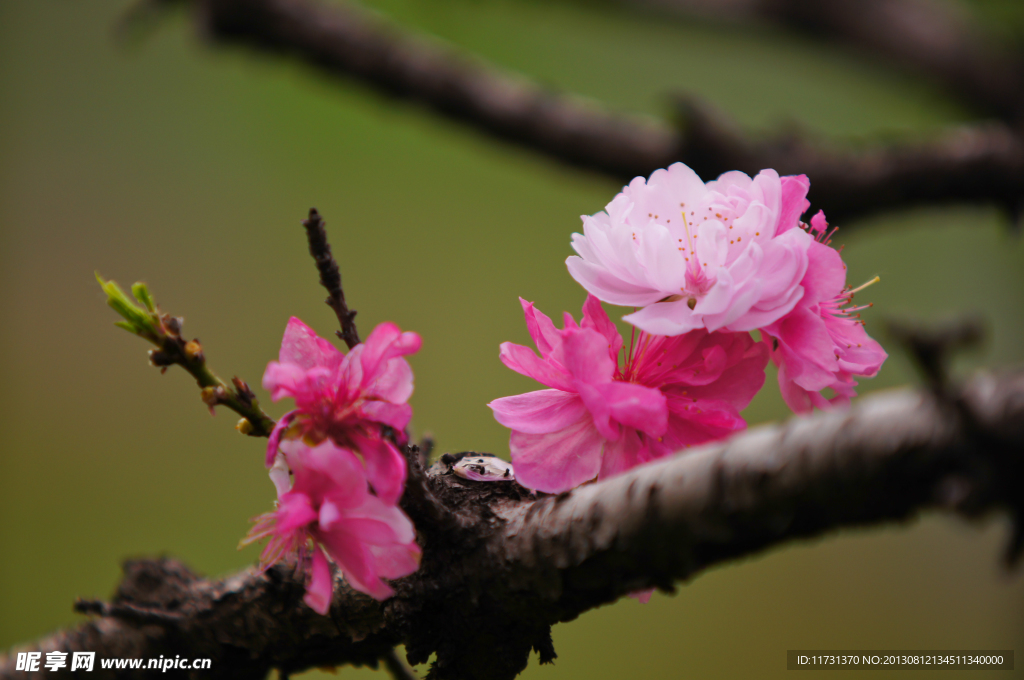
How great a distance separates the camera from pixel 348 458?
0.77 feet

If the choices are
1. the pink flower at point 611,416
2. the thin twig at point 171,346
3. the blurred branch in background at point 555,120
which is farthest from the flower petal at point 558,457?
the blurred branch in background at point 555,120

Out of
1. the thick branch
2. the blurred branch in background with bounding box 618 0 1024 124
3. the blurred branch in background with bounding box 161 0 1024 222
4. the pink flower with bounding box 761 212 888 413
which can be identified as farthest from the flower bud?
the blurred branch in background with bounding box 618 0 1024 124

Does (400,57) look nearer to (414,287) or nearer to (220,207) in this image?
(414,287)

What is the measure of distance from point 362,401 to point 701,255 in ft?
0.53

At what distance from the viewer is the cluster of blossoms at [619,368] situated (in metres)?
0.24

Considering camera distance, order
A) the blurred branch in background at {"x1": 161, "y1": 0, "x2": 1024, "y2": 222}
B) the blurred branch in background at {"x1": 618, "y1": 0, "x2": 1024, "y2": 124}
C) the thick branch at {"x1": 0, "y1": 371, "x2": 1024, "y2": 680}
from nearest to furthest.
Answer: the thick branch at {"x1": 0, "y1": 371, "x2": 1024, "y2": 680}
the blurred branch in background at {"x1": 161, "y1": 0, "x2": 1024, "y2": 222}
the blurred branch in background at {"x1": 618, "y1": 0, "x2": 1024, "y2": 124}

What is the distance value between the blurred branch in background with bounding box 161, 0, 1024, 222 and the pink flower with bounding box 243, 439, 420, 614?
2.19 feet

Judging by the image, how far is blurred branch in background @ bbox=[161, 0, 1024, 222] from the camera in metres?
0.75

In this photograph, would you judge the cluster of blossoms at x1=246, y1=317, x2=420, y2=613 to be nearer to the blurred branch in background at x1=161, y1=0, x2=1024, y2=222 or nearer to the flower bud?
the flower bud

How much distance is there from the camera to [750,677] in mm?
1632

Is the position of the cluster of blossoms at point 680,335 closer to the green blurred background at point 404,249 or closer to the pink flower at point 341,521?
the pink flower at point 341,521

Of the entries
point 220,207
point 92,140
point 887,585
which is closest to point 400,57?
point 220,207

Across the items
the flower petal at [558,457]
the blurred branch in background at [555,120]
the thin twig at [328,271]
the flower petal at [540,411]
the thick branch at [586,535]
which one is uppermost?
the blurred branch in background at [555,120]

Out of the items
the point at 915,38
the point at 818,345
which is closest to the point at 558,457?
the point at 818,345
